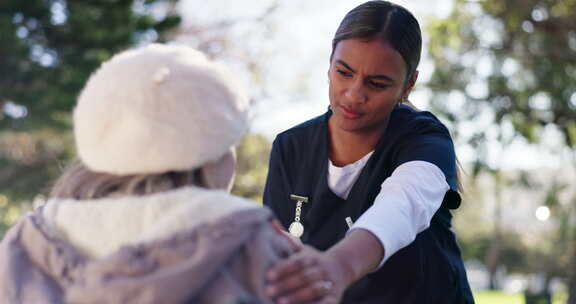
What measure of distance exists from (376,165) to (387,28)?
0.42 meters

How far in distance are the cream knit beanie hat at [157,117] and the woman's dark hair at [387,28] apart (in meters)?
0.89

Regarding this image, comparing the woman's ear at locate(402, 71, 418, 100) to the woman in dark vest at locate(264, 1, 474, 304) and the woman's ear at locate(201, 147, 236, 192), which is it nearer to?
the woman in dark vest at locate(264, 1, 474, 304)

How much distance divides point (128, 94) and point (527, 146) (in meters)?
Answer: 13.6

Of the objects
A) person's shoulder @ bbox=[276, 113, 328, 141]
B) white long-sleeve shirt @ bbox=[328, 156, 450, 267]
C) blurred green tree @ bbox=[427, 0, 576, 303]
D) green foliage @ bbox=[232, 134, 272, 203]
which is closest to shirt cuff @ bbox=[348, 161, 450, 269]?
white long-sleeve shirt @ bbox=[328, 156, 450, 267]

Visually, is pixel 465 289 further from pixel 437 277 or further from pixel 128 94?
pixel 128 94

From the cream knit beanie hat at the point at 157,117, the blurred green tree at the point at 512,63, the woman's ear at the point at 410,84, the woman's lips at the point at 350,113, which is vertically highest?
the cream knit beanie hat at the point at 157,117

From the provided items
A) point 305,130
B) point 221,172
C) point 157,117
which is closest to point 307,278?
point 221,172

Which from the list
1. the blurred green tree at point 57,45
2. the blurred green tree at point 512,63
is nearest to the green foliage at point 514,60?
the blurred green tree at point 512,63

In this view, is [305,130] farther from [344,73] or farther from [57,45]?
[57,45]

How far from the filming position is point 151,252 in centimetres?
148

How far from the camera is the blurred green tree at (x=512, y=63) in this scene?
1241 centimetres

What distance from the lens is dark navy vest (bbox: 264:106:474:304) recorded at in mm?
2383

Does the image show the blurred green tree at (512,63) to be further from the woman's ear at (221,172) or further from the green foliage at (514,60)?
the woman's ear at (221,172)

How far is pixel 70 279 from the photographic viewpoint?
1.58 metres
